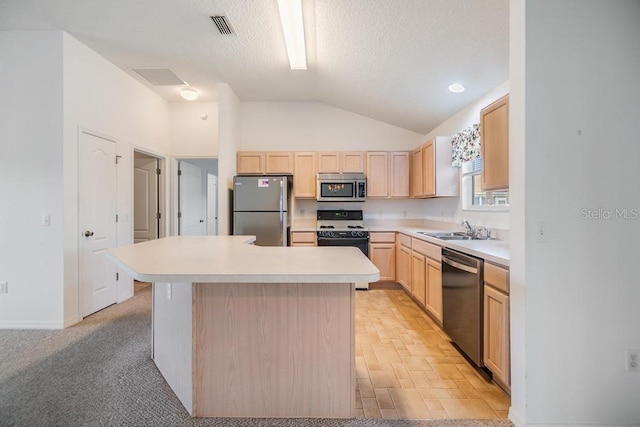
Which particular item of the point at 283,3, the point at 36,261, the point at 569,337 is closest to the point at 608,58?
the point at 569,337

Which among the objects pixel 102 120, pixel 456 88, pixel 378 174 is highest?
pixel 456 88

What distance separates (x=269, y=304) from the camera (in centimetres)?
161

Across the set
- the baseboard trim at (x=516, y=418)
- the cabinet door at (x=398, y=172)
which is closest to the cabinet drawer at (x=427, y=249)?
the cabinet door at (x=398, y=172)

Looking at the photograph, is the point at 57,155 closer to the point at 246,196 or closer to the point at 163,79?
the point at 163,79

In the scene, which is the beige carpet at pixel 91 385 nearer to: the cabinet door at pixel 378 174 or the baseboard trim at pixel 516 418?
the baseboard trim at pixel 516 418

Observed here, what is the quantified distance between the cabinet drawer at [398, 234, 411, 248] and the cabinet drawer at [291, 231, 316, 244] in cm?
122

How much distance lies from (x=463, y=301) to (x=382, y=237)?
79.7 inches

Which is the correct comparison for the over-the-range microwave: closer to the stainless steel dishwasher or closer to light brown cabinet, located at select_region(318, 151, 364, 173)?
light brown cabinet, located at select_region(318, 151, 364, 173)

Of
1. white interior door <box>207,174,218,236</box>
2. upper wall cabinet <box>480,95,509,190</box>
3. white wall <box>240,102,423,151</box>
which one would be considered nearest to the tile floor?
upper wall cabinet <box>480,95,509,190</box>

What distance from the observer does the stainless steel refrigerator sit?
4164mm

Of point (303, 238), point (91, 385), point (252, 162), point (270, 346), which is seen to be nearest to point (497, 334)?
point (270, 346)

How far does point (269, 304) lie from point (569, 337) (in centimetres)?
161

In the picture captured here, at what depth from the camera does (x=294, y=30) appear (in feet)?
8.91

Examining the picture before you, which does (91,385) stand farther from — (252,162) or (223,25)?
(252,162)
